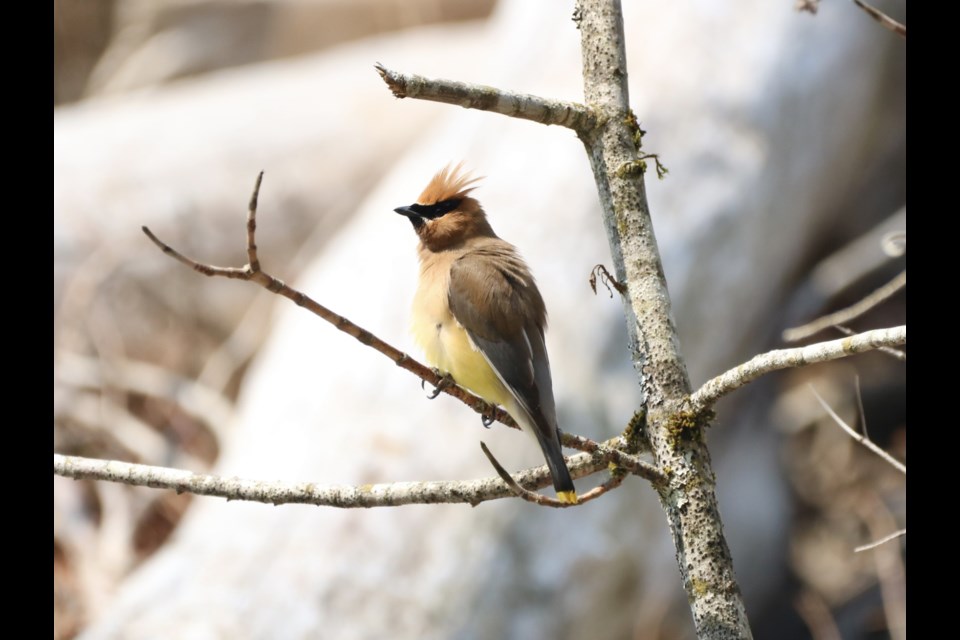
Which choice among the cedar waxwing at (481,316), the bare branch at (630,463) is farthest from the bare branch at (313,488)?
the cedar waxwing at (481,316)

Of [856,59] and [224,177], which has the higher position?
[856,59]

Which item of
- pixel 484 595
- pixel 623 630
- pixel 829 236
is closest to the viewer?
pixel 484 595

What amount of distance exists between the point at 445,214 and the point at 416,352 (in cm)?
83

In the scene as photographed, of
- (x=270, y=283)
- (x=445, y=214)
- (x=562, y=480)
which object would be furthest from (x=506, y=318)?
(x=270, y=283)

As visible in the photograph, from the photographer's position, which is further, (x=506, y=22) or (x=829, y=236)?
(x=506, y=22)

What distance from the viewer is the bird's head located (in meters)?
3.96

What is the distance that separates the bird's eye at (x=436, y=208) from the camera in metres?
3.97

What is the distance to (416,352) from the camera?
459 centimetres

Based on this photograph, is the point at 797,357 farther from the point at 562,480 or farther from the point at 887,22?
the point at 887,22
